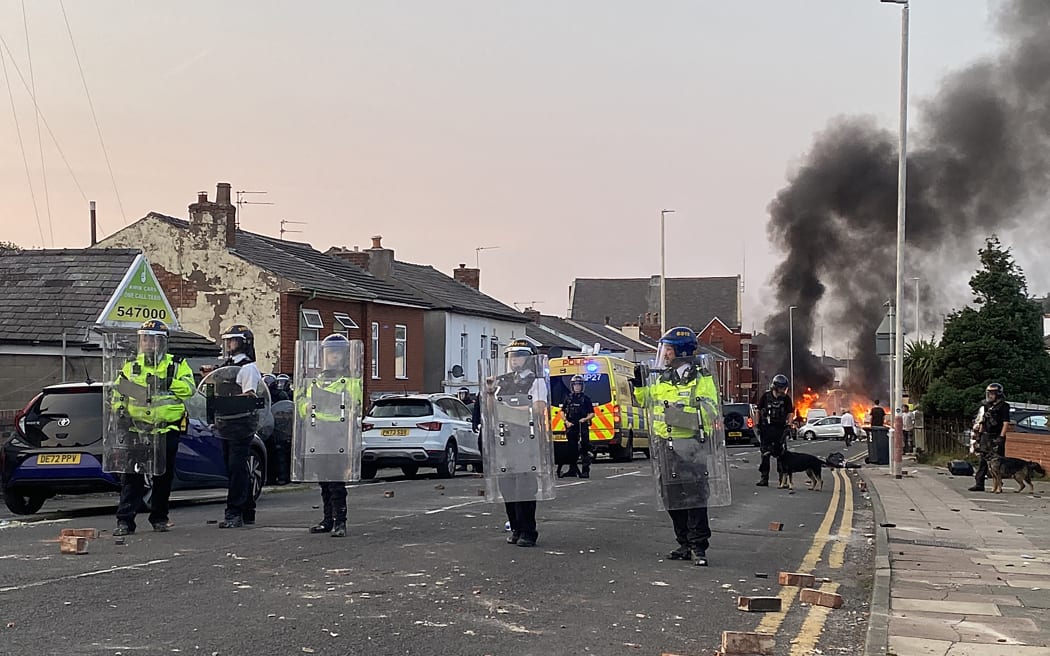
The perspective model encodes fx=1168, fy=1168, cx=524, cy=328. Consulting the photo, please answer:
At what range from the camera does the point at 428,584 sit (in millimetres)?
8273

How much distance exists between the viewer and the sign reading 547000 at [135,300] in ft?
74.2

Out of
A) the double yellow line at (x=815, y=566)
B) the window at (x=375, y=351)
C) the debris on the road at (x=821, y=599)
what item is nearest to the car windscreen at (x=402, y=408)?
the double yellow line at (x=815, y=566)

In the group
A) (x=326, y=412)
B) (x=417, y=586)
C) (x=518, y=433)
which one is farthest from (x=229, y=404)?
(x=417, y=586)

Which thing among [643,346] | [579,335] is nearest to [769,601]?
[579,335]

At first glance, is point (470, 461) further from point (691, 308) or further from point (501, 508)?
point (691, 308)

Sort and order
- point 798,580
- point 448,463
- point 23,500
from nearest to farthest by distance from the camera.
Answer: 1. point 798,580
2. point 23,500
3. point 448,463

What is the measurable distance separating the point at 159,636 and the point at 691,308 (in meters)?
88.7

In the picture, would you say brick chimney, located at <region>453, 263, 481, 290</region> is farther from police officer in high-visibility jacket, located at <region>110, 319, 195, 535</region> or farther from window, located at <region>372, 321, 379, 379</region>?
police officer in high-visibility jacket, located at <region>110, 319, 195, 535</region>

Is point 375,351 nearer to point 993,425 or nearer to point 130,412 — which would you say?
point 993,425

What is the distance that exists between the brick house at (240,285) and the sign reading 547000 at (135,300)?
7.76 metres

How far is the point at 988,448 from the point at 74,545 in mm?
14222

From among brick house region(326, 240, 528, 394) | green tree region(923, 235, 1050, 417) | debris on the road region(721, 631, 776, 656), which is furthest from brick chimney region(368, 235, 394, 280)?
debris on the road region(721, 631, 776, 656)

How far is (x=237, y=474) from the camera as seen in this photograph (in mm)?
11734

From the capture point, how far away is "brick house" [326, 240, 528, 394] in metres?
41.8
